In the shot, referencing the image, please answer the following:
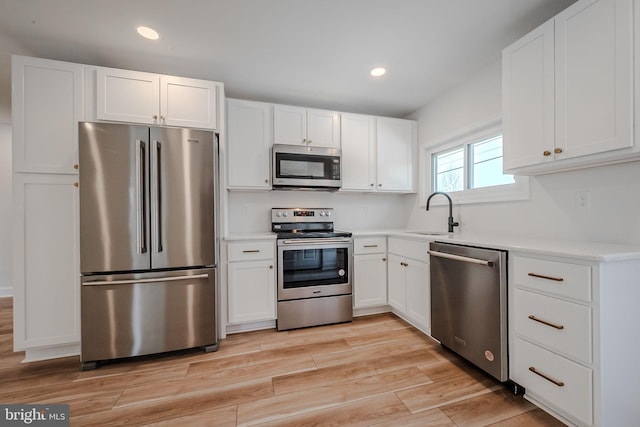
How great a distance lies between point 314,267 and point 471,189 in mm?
1808

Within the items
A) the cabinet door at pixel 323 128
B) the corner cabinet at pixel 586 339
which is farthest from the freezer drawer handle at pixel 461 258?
the cabinet door at pixel 323 128

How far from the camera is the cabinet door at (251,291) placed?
2.44 m

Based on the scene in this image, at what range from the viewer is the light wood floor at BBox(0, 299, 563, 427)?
4.67 ft

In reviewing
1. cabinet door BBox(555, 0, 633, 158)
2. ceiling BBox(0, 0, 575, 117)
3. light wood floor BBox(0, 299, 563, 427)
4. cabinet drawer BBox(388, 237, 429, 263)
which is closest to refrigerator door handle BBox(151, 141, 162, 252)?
ceiling BBox(0, 0, 575, 117)

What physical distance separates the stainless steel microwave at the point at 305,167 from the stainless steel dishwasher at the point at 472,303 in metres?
1.34

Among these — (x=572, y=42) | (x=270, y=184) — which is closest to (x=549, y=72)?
(x=572, y=42)

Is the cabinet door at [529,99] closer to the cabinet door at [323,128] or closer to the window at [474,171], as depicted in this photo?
the window at [474,171]

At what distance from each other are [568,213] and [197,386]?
2814 mm

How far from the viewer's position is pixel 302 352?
2.12 meters

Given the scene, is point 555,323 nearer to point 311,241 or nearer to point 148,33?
point 311,241

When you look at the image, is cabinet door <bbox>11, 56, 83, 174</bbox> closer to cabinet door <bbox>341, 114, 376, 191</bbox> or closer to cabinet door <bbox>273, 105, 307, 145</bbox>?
cabinet door <bbox>273, 105, 307, 145</bbox>

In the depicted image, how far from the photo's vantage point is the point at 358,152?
3135 millimetres

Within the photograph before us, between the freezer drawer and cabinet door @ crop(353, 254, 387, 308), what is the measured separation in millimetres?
1442

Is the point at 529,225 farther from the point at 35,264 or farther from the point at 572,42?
the point at 35,264
